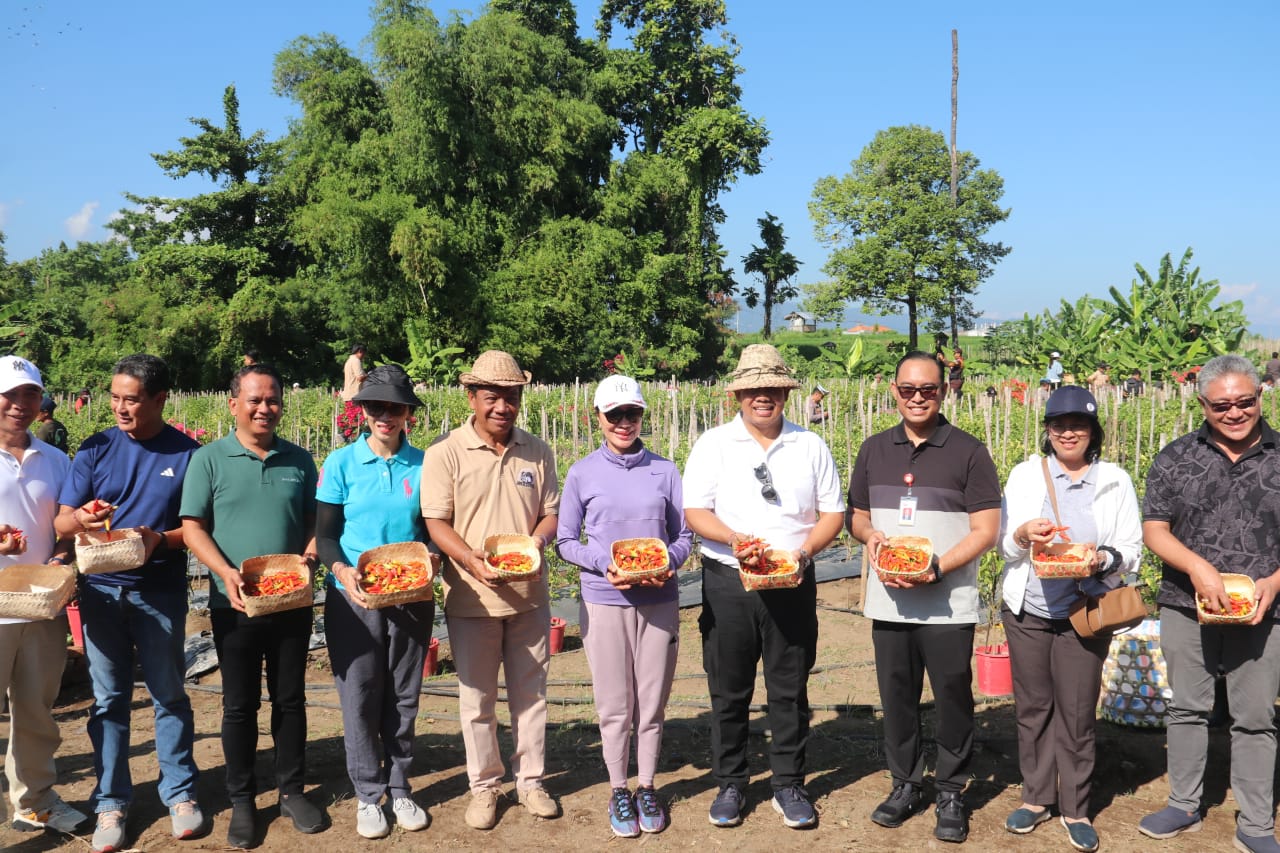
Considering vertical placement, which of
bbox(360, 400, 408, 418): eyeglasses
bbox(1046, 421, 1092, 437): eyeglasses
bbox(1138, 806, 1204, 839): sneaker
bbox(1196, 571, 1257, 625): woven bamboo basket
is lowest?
bbox(1138, 806, 1204, 839): sneaker

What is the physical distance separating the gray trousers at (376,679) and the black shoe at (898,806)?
1.99 metres

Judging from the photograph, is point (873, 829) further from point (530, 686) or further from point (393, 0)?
point (393, 0)

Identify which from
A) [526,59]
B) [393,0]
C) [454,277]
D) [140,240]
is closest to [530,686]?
[454,277]

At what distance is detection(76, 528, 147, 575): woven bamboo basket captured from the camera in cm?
358

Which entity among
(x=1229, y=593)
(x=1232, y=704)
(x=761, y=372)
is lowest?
(x=1232, y=704)

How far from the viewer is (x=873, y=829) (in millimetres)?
4027

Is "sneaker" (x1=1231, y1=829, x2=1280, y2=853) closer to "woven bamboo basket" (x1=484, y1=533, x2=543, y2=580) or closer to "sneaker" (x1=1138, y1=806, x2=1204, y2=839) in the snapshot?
"sneaker" (x1=1138, y1=806, x2=1204, y2=839)

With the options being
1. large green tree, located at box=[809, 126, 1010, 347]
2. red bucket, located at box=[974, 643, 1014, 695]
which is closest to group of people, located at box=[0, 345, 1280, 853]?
red bucket, located at box=[974, 643, 1014, 695]

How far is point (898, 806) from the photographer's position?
404 cm

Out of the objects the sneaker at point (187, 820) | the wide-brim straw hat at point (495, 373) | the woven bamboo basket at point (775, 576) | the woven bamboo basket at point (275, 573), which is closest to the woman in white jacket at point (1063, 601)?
the woven bamboo basket at point (775, 576)

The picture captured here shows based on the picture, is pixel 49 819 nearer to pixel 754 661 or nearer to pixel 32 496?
pixel 32 496

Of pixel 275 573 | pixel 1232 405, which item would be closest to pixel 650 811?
pixel 275 573

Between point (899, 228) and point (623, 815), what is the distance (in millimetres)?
38791

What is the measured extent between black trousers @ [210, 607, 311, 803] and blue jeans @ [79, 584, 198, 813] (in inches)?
7.8
